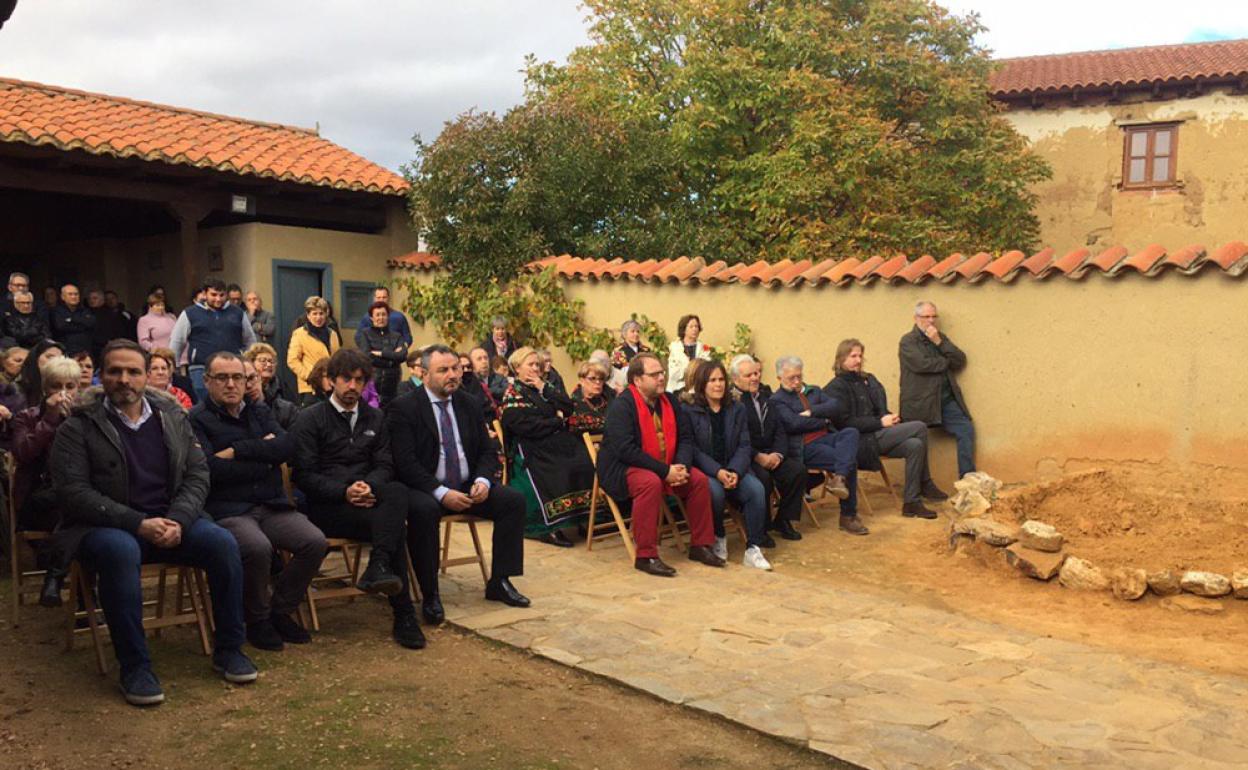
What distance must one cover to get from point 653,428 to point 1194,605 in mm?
3278

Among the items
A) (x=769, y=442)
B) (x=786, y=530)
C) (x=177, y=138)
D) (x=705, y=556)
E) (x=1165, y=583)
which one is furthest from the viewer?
(x=177, y=138)

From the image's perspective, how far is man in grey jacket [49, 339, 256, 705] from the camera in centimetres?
439

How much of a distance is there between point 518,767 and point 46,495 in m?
2.89

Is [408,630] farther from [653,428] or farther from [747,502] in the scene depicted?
[747,502]

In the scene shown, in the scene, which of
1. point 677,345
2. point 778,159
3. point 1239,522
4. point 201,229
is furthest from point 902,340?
point 201,229

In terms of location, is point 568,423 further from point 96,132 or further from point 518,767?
point 96,132

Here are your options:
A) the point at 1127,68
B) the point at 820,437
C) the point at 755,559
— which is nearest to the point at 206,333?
the point at 820,437

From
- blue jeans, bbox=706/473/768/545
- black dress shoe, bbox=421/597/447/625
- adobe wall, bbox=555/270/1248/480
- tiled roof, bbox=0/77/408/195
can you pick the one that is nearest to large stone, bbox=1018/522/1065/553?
blue jeans, bbox=706/473/768/545

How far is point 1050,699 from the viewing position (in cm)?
470

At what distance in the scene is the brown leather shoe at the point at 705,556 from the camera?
7.13 metres

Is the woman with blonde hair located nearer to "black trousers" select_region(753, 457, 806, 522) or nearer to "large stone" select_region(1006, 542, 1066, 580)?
"black trousers" select_region(753, 457, 806, 522)

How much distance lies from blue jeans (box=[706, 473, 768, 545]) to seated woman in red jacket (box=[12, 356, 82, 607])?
12.2ft

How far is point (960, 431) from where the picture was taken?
9.19m

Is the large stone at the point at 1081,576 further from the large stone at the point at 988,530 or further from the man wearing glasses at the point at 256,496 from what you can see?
the man wearing glasses at the point at 256,496
